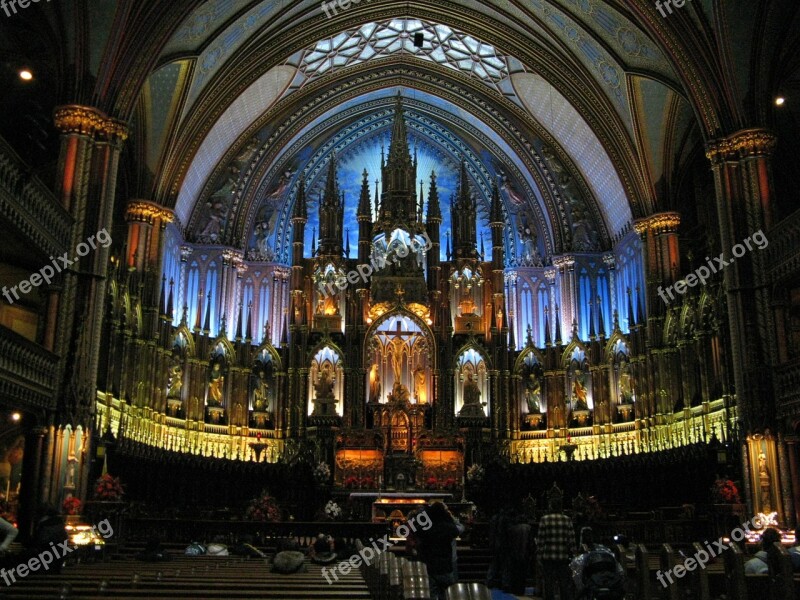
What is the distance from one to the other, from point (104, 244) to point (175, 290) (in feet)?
31.5

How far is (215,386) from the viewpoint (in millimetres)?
29906

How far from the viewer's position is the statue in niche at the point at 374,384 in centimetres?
3119

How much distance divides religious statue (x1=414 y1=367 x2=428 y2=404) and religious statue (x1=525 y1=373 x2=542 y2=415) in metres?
3.94

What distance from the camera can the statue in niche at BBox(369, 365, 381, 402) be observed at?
1228 inches

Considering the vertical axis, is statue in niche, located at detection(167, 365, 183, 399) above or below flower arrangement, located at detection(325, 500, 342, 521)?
above

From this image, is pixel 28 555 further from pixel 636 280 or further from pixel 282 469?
pixel 636 280

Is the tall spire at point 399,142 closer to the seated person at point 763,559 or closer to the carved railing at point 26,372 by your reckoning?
the carved railing at point 26,372

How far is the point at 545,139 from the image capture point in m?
33.7

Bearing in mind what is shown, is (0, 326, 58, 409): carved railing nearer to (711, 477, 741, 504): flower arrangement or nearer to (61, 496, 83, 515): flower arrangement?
(61, 496, 83, 515): flower arrangement

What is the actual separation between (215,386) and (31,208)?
41.8 feet

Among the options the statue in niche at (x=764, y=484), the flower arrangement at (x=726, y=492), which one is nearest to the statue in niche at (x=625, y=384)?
the flower arrangement at (x=726, y=492)

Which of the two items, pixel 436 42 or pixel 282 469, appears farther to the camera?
pixel 436 42

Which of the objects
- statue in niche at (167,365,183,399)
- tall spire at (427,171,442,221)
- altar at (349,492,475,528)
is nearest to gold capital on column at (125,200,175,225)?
statue in niche at (167,365,183,399)

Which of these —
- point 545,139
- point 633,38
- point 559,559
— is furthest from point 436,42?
point 559,559
